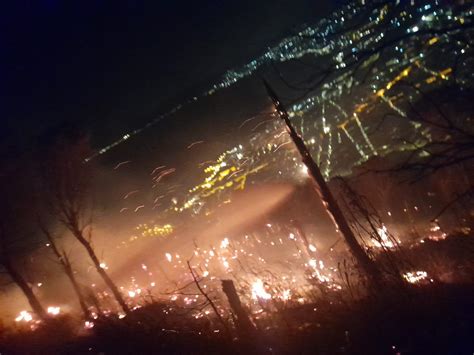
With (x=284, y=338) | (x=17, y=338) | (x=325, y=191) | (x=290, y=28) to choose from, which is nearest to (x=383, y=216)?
(x=325, y=191)

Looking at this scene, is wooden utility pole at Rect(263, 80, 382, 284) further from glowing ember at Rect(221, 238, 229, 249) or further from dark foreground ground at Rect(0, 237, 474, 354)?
glowing ember at Rect(221, 238, 229, 249)

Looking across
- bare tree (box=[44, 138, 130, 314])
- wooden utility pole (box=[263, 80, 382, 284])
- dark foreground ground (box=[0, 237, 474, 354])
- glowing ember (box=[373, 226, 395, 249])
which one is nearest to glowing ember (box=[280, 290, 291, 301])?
dark foreground ground (box=[0, 237, 474, 354])

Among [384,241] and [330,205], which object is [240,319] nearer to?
[330,205]

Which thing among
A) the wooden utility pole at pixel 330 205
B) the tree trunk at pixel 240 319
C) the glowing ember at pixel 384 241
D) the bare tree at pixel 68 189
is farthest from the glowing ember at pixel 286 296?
the bare tree at pixel 68 189

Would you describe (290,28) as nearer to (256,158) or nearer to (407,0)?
(407,0)

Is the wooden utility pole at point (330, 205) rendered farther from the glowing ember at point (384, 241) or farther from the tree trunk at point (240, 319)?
→ the tree trunk at point (240, 319)

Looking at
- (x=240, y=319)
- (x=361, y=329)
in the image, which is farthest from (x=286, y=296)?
(x=361, y=329)

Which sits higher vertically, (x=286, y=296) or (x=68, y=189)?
(x=68, y=189)

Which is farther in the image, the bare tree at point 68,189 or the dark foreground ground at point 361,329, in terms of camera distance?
the bare tree at point 68,189

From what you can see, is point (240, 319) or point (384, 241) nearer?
point (384, 241)
